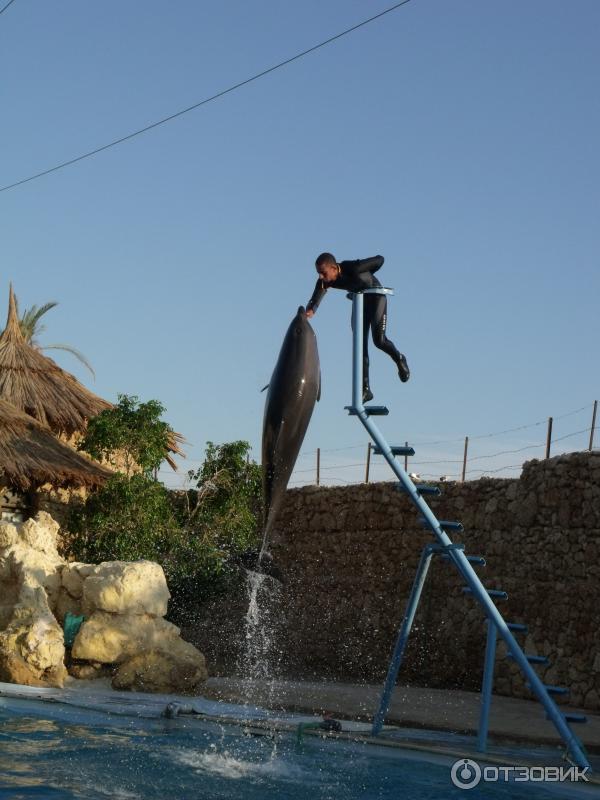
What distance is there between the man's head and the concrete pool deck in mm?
4158

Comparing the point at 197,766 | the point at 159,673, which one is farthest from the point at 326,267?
the point at 159,673

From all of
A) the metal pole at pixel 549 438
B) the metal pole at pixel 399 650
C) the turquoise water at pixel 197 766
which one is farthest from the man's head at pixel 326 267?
the metal pole at pixel 549 438

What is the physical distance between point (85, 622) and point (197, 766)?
4.38 metres

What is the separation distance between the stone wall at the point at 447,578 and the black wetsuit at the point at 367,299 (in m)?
5.63

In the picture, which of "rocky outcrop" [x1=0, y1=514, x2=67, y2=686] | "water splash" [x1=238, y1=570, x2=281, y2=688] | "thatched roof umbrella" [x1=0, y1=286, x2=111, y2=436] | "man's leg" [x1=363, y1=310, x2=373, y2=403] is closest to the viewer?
"man's leg" [x1=363, y1=310, x2=373, y2=403]

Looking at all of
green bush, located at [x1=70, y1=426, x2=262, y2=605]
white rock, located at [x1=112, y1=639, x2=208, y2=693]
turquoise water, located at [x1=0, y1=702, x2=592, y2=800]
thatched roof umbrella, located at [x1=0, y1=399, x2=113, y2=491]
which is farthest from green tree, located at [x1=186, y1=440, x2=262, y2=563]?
turquoise water, located at [x1=0, y1=702, x2=592, y2=800]

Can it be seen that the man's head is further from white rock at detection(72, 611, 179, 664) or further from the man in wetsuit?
white rock at detection(72, 611, 179, 664)

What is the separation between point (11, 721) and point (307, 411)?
157 inches

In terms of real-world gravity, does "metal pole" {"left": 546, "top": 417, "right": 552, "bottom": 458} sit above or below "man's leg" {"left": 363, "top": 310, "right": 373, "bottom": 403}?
above

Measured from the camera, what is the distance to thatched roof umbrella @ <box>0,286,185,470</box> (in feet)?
61.2

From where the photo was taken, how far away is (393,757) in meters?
7.06

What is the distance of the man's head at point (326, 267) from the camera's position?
21.6 ft

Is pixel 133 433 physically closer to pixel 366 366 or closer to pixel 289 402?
pixel 366 366

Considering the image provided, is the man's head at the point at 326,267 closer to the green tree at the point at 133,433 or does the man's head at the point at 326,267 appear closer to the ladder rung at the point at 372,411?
the ladder rung at the point at 372,411
